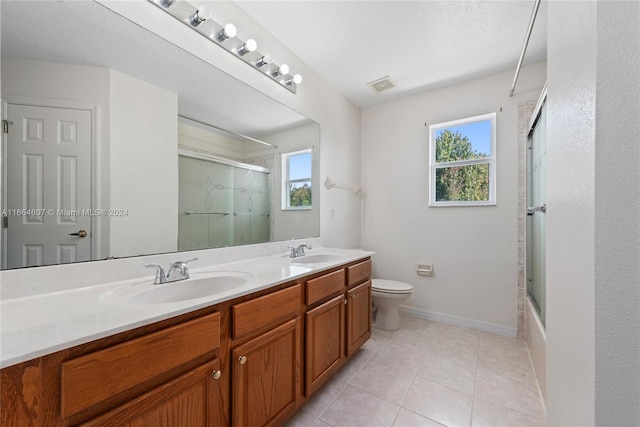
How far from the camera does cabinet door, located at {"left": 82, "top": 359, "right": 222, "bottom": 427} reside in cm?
68

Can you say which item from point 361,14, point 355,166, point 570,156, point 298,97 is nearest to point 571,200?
point 570,156

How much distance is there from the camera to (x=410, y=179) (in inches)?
107

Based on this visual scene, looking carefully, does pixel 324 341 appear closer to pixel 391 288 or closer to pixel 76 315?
pixel 391 288

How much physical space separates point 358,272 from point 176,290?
3.90 ft

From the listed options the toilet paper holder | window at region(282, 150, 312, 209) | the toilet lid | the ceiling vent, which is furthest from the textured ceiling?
the toilet lid

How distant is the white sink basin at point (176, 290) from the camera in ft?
3.13

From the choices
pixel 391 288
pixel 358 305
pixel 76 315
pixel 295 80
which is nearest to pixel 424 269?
pixel 391 288

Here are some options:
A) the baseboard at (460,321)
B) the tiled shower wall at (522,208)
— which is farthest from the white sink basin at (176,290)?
the tiled shower wall at (522,208)

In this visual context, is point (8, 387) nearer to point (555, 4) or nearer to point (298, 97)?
point (555, 4)

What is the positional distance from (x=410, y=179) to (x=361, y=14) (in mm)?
1611

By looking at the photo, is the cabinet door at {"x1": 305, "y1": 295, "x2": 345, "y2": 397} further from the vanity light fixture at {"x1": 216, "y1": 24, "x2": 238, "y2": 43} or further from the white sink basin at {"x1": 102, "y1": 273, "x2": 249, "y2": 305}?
the vanity light fixture at {"x1": 216, "y1": 24, "x2": 238, "y2": 43}

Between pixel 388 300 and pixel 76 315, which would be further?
pixel 388 300

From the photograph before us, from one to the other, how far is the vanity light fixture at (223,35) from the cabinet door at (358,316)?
5.56 feet

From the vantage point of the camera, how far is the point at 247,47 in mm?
1562
